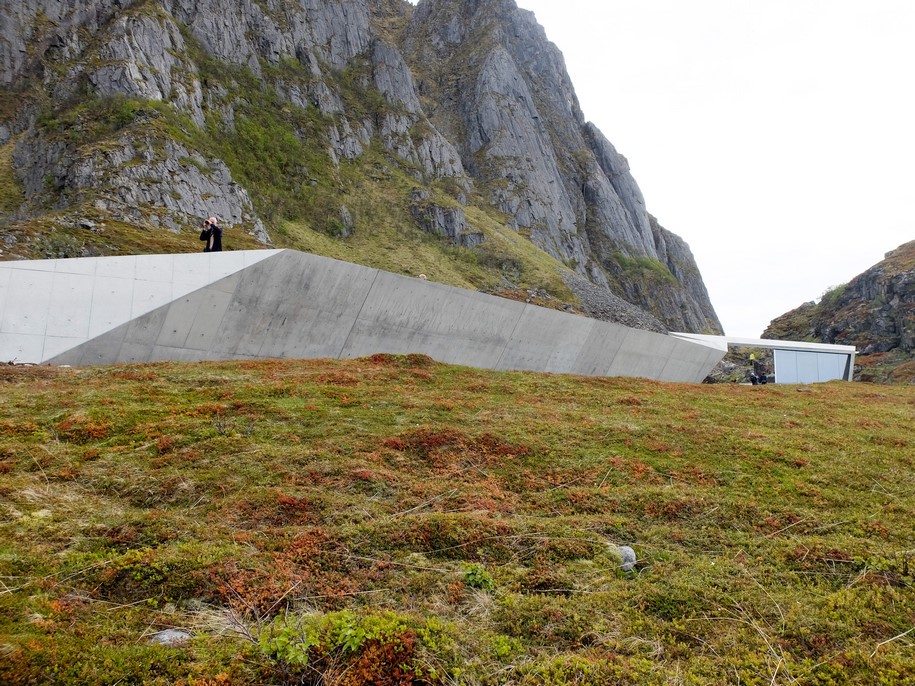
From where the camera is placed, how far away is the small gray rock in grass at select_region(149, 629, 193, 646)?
4.01 meters

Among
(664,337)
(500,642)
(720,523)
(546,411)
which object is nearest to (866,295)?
(664,337)

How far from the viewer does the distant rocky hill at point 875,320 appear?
4656cm

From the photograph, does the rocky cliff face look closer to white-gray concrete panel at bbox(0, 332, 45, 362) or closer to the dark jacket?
the dark jacket

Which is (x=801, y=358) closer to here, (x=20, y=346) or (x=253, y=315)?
(x=253, y=315)

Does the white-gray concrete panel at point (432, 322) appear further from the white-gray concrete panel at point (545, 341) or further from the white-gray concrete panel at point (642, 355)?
the white-gray concrete panel at point (642, 355)

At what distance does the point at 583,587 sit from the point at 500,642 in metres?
1.47

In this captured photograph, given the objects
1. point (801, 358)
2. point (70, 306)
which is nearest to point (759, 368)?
point (801, 358)

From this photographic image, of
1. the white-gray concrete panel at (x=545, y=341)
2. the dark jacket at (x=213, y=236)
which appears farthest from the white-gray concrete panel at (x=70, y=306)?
the white-gray concrete panel at (x=545, y=341)

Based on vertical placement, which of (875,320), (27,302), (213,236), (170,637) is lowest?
(170,637)

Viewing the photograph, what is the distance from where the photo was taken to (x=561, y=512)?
759 centimetres

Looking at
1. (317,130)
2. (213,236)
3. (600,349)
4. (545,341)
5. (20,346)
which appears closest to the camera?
(20,346)

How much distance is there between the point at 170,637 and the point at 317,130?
78.4 metres

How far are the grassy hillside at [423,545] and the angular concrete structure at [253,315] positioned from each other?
90.4 inches

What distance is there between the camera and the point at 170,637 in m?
4.12
